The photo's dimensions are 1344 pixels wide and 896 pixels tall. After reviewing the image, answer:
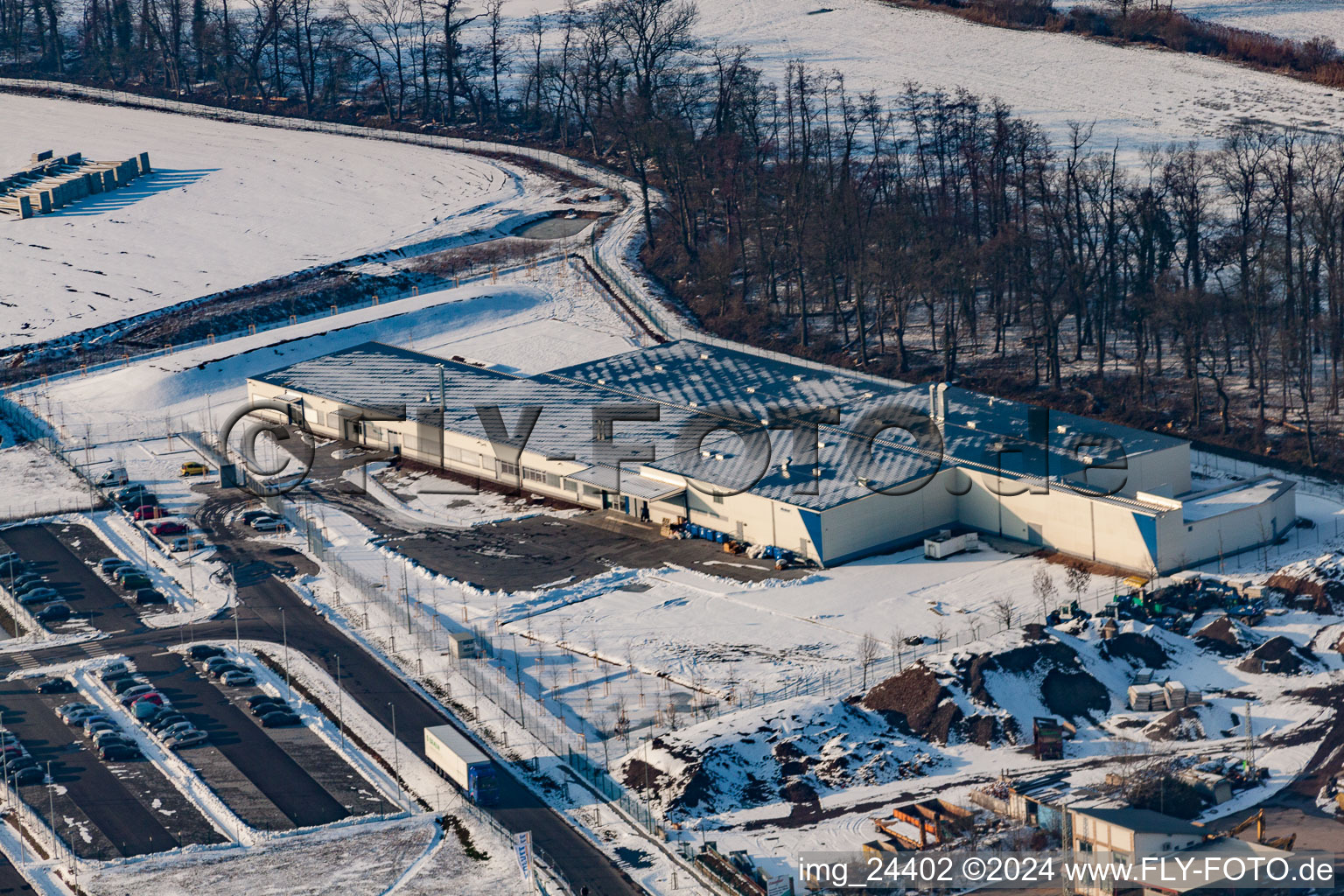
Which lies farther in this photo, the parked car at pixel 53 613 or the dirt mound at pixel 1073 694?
the parked car at pixel 53 613

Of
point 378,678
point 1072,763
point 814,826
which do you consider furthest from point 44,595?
point 1072,763

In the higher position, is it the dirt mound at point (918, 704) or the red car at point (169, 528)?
the red car at point (169, 528)

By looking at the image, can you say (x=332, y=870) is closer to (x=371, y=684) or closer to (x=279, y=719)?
(x=279, y=719)

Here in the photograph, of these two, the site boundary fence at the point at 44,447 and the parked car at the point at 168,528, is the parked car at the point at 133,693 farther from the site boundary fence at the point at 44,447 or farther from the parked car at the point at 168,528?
the site boundary fence at the point at 44,447

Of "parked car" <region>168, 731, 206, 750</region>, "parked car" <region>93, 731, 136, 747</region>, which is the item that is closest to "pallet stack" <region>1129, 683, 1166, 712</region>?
"parked car" <region>168, 731, 206, 750</region>

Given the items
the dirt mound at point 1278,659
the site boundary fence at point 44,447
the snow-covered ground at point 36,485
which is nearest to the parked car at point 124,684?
the site boundary fence at point 44,447

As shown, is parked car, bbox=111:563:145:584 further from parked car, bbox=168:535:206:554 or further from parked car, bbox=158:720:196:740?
parked car, bbox=158:720:196:740

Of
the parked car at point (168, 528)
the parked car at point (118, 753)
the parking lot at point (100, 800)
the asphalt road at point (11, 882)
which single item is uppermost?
the parked car at point (168, 528)
